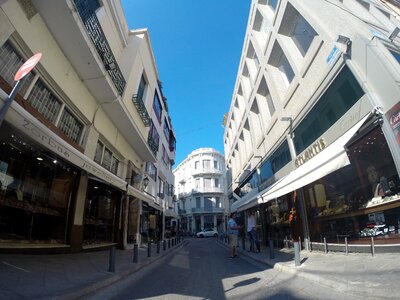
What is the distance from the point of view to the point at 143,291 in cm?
520

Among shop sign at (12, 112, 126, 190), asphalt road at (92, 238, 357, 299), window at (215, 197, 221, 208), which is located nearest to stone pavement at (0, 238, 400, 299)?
asphalt road at (92, 238, 357, 299)

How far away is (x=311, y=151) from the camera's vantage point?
973 centimetres

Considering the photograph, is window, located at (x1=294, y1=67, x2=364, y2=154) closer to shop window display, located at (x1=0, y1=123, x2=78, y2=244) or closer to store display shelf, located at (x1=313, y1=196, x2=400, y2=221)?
store display shelf, located at (x1=313, y1=196, x2=400, y2=221)

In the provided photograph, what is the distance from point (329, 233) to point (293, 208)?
8.63ft

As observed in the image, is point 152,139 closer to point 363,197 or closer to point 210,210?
point 363,197

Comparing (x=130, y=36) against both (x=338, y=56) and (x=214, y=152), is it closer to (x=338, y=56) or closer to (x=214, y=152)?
(x=338, y=56)

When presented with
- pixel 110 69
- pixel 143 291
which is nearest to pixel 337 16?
pixel 110 69

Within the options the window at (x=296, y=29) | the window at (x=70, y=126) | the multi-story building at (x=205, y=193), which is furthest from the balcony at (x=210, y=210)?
the window at (x=70, y=126)

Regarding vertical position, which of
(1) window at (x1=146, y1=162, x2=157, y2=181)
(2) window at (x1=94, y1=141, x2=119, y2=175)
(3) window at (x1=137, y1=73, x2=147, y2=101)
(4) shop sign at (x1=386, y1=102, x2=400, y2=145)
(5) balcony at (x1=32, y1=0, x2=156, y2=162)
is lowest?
(4) shop sign at (x1=386, y1=102, x2=400, y2=145)

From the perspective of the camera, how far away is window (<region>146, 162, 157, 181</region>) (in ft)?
68.1

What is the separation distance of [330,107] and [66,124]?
29.3 ft

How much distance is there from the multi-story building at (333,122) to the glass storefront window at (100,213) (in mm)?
7371

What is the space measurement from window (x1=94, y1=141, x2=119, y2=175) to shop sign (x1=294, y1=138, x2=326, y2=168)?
8.43 meters

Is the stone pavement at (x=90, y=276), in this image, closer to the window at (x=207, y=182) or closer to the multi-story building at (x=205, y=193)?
the multi-story building at (x=205, y=193)
